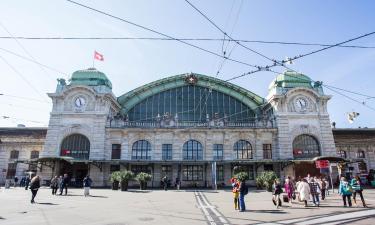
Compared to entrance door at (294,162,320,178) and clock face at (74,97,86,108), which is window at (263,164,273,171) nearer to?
entrance door at (294,162,320,178)

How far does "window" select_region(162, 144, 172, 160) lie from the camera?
37625mm

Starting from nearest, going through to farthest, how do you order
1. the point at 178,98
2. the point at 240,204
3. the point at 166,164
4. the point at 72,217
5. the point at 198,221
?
the point at 198,221, the point at 72,217, the point at 240,204, the point at 166,164, the point at 178,98

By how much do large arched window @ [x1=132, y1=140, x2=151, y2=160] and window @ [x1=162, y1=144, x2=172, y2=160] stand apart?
6.26 ft

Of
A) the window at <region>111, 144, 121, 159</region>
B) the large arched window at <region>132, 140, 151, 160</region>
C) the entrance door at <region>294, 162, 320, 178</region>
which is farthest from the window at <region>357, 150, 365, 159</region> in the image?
the window at <region>111, 144, 121, 159</region>

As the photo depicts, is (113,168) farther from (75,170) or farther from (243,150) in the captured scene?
(243,150)

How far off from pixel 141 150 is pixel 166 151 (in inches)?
133

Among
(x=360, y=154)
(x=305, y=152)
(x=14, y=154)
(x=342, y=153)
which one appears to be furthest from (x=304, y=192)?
(x=14, y=154)

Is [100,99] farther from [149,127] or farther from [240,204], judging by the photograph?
[240,204]

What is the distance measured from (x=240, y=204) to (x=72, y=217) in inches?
315

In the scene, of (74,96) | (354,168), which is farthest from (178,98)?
(354,168)

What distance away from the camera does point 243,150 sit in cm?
3825

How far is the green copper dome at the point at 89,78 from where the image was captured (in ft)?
131

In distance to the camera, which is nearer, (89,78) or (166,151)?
(166,151)

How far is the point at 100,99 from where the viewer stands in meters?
38.5
